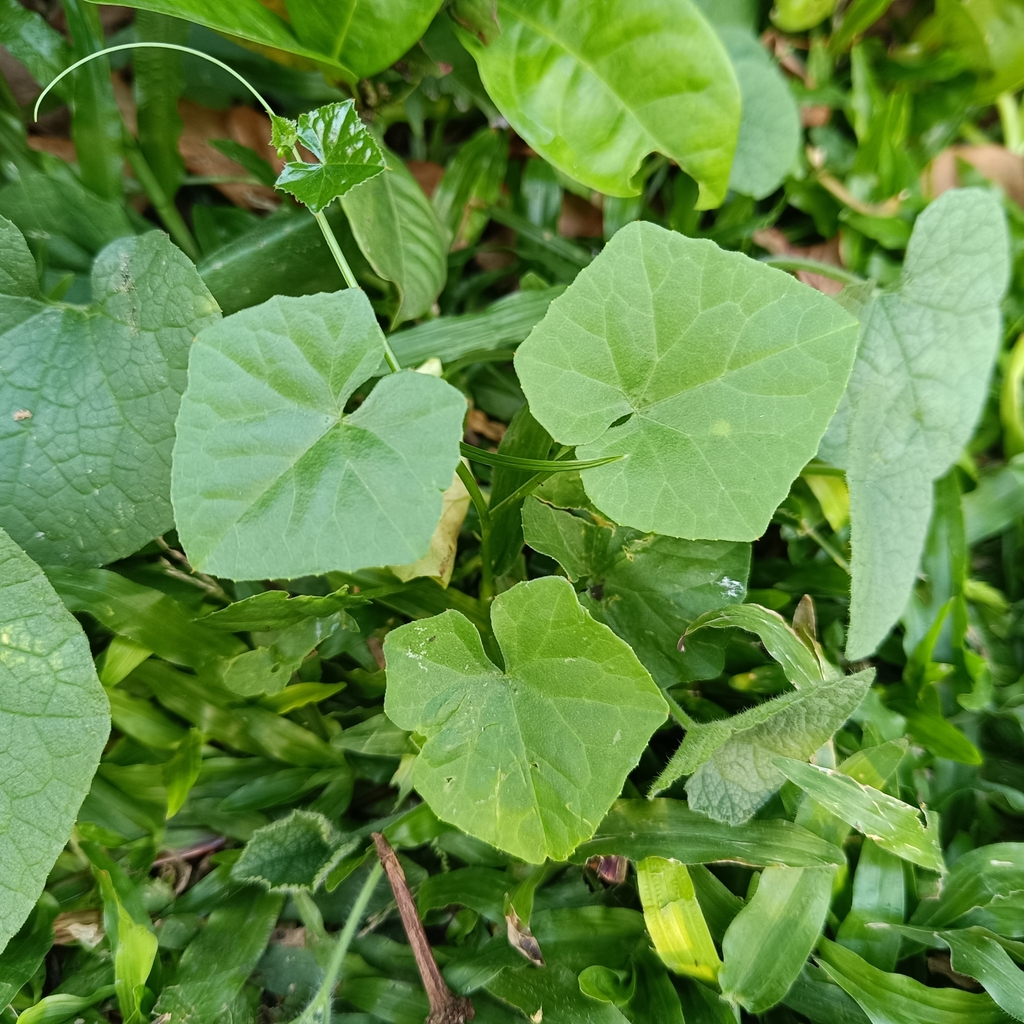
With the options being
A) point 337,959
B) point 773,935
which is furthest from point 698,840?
point 337,959

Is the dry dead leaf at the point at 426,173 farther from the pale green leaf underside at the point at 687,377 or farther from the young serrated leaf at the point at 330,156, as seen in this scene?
the pale green leaf underside at the point at 687,377

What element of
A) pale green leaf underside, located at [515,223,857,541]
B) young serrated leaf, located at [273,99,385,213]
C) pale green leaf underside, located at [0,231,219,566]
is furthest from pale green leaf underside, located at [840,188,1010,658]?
pale green leaf underside, located at [0,231,219,566]

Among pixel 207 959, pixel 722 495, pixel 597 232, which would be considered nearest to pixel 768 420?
pixel 722 495

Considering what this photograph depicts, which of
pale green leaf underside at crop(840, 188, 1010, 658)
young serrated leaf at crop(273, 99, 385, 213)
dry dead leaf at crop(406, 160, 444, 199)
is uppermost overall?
young serrated leaf at crop(273, 99, 385, 213)

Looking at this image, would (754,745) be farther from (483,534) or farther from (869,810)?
(483,534)

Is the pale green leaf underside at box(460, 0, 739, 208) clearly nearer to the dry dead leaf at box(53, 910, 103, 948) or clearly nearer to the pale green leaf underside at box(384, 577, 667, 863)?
the pale green leaf underside at box(384, 577, 667, 863)
